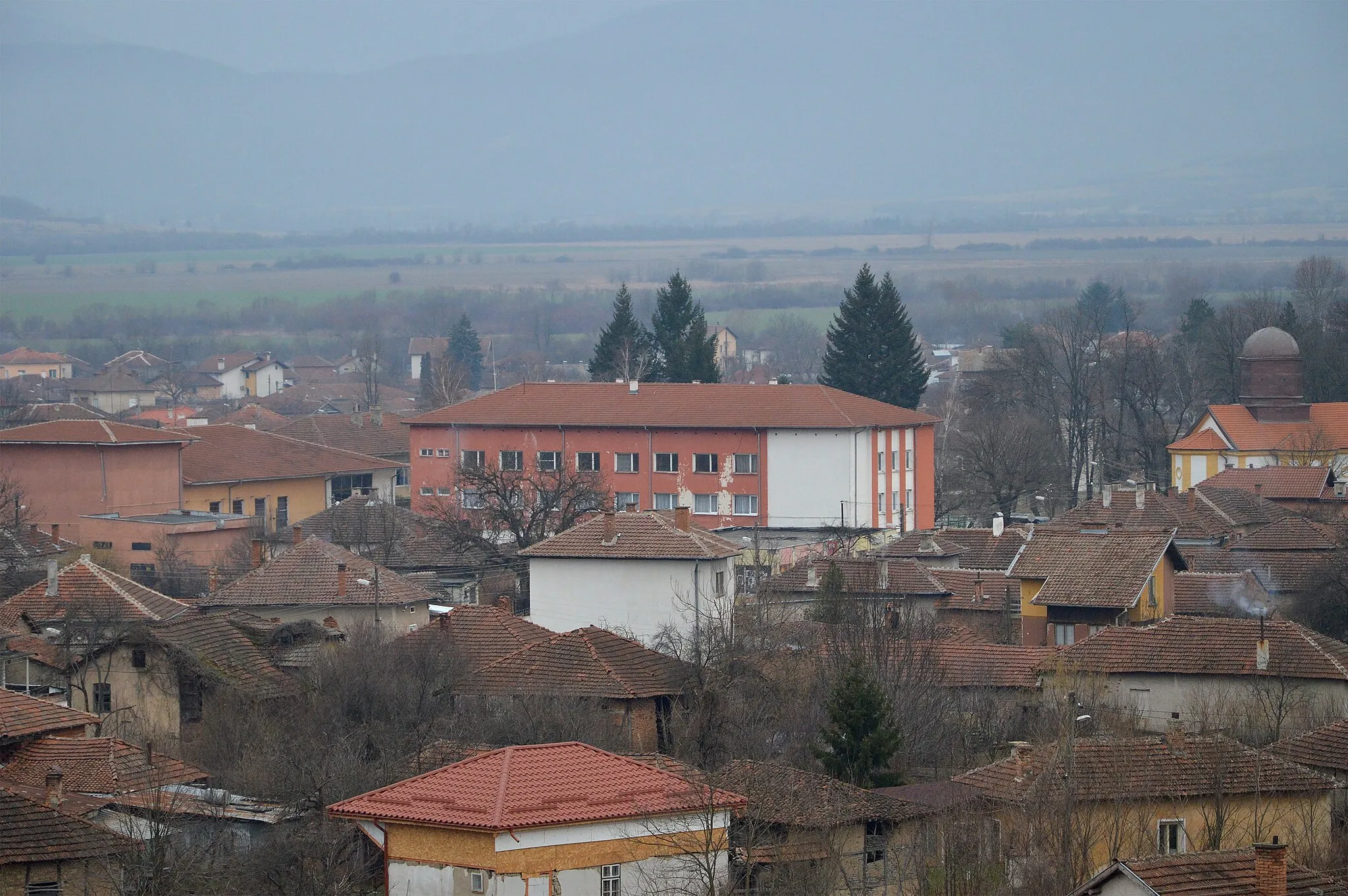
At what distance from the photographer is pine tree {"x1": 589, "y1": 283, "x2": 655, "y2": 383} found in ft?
272

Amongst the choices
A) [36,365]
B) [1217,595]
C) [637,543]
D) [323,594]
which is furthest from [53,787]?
[36,365]

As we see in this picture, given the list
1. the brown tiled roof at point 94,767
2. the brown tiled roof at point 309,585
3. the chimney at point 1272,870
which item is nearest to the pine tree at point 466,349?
the brown tiled roof at point 309,585

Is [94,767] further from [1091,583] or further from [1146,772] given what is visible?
[1091,583]

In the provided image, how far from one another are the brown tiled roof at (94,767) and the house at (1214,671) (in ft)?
46.0

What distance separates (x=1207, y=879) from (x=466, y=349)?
446ft

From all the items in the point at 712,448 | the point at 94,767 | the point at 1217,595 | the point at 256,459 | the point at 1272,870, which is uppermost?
the point at 1272,870

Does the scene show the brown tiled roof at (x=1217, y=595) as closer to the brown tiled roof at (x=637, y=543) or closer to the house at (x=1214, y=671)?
the house at (x=1214, y=671)

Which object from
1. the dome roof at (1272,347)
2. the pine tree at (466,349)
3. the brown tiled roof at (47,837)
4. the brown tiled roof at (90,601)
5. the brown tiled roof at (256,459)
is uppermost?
the dome roof at (1272,347)

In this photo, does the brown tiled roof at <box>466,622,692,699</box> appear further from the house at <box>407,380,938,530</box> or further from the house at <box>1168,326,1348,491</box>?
the house at <box>1168,326,1348,491</box>

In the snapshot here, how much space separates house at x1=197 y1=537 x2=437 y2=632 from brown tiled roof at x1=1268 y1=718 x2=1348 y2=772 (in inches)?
620

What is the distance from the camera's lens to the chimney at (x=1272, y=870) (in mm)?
18844

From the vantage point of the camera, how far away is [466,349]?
503 feet

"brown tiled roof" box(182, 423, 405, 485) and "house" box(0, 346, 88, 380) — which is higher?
"brown tiled roof" box(182, 423, 405, 485)

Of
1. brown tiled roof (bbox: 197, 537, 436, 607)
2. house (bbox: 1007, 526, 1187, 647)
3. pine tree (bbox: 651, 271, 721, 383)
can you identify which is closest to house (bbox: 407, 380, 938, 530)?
pine tree (bbox: 651, 271, 721, 383)
